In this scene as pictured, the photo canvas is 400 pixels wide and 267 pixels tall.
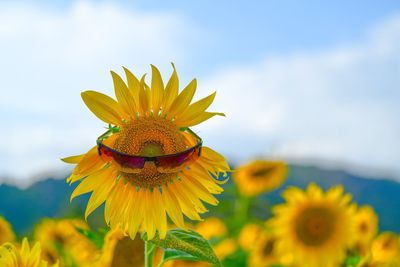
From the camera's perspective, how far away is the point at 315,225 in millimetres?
4848

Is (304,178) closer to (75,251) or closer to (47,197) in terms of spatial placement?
(47,197)

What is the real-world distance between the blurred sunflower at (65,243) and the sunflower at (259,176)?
1.95 metres

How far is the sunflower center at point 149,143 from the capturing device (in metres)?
1.91

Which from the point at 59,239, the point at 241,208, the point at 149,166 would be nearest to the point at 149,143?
the point at 149,166

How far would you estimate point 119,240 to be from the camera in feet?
8.16

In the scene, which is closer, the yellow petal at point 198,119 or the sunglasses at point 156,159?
the sunglasses at point 156,159

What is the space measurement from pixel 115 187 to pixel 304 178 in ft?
104

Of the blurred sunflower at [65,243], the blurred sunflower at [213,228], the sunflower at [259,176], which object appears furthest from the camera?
the sunflower at [259,176]

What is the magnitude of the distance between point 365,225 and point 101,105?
4.28 meters

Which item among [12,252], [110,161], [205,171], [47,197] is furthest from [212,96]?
[47,197]

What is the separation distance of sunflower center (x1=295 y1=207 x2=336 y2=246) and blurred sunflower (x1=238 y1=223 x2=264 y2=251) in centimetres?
39

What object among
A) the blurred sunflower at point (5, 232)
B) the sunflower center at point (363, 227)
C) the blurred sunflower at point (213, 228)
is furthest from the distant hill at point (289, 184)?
the blurred sunflower at point (5, 232)

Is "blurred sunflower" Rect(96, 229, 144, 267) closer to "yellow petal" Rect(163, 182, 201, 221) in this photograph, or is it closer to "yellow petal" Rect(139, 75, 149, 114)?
"yellow petal" Rect(163, 182, 201, 221)

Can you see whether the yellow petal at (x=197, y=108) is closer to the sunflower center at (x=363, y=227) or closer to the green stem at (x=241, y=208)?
the sunflower center at (x=363, y=227)
